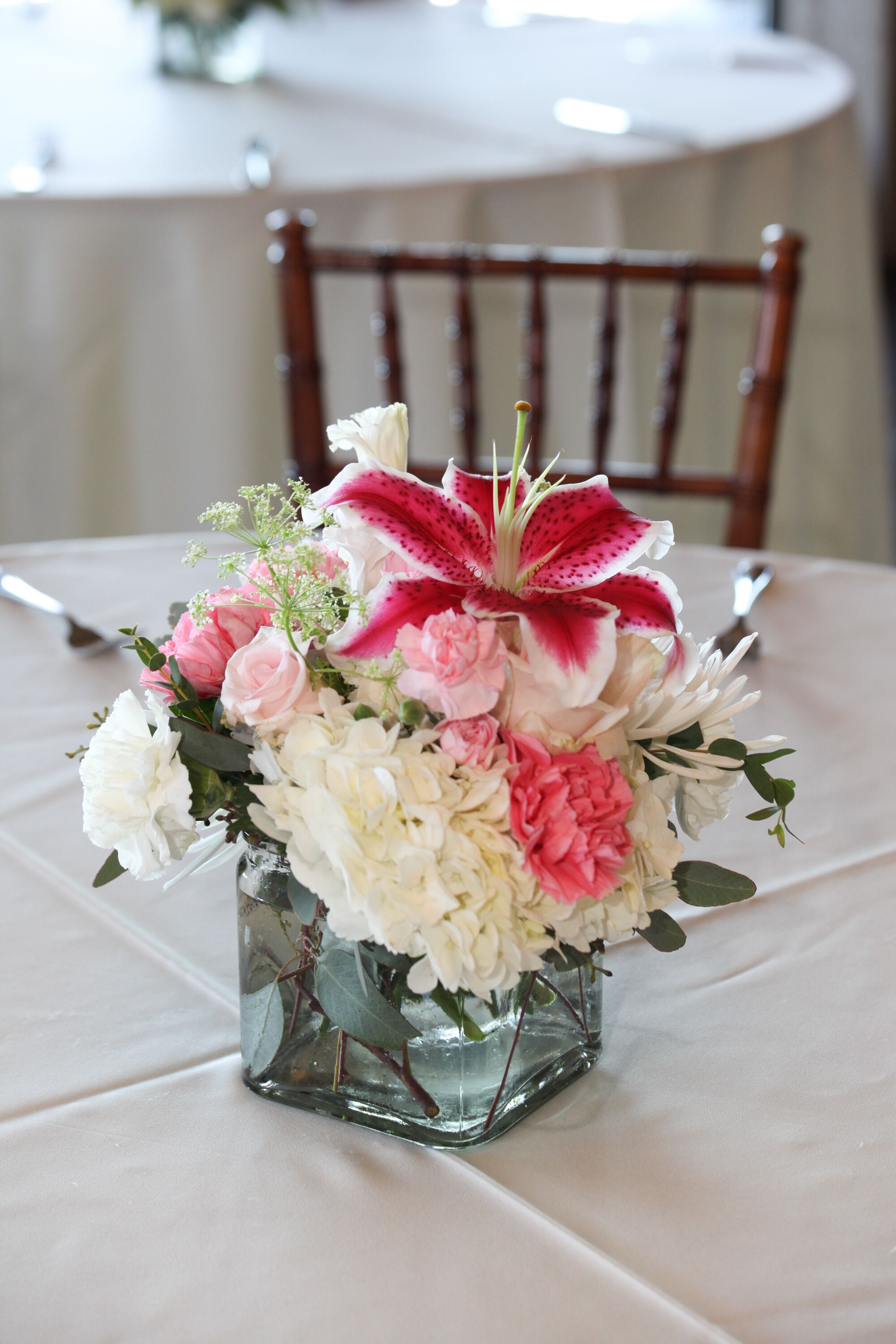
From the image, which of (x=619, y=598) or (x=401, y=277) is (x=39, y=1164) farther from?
(x=401, y=277)

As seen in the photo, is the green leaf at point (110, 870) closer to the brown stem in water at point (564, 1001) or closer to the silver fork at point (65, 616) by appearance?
the brown stem in water at point (564, 1001)

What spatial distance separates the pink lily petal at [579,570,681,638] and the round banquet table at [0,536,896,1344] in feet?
0.65

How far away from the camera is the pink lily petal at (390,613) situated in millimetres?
457

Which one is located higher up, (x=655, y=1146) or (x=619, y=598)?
(x=619, y=598)

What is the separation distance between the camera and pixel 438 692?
1.43 feet

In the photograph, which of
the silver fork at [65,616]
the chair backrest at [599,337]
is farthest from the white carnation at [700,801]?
the chair backrest at [599,337]

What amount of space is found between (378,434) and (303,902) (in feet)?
0.56

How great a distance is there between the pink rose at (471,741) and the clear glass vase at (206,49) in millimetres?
2371

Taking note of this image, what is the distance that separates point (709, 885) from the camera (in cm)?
51

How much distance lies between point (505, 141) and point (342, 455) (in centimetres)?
86

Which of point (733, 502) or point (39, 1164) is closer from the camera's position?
point (39, 1164)

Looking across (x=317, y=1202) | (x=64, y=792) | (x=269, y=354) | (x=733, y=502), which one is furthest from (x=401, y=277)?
(x=317, y=1202)

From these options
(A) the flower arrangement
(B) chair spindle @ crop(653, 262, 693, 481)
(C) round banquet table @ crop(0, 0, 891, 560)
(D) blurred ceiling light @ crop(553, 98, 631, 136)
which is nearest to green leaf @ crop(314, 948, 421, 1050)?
(A) the flower arrangement

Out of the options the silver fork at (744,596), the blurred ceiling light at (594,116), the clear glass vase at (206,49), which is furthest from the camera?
the clear glass vase at (206,49)
